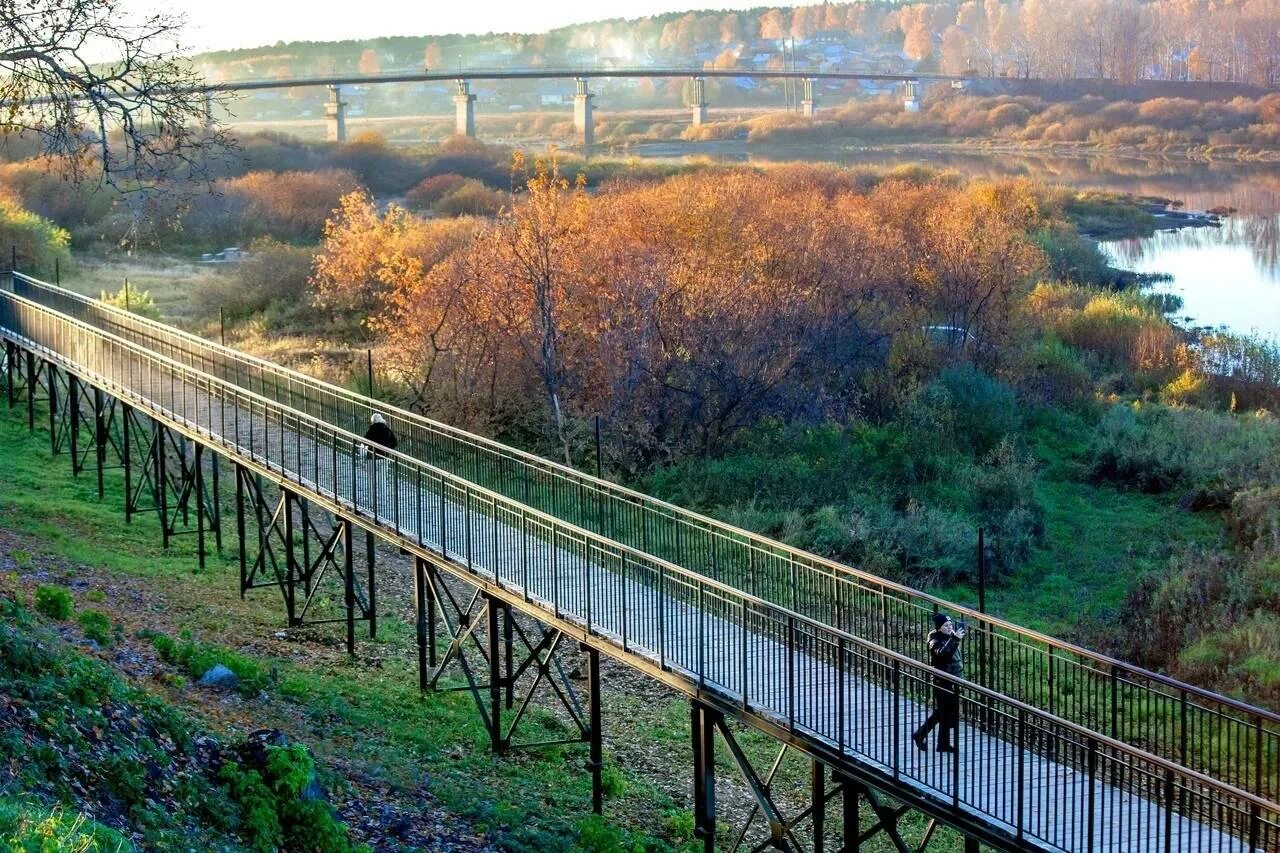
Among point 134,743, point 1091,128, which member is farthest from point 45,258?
point 1091,128

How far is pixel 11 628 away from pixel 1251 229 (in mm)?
64473

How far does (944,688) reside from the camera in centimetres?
1208

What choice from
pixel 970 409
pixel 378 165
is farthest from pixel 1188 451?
pixel 378 165

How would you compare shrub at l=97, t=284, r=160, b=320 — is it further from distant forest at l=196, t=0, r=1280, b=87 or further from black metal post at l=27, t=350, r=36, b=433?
distant forest at l=196, t=0, r=1280, b=87

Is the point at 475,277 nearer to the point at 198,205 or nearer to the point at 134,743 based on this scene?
the point at 134,743

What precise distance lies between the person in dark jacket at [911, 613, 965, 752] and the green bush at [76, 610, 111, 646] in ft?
27.8

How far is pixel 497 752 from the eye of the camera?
55.5 ft

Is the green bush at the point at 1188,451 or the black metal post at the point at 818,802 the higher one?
the black metal post at the point at 818,802

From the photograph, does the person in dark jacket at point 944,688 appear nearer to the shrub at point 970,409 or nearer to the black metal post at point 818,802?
the black metal post at point 818,802

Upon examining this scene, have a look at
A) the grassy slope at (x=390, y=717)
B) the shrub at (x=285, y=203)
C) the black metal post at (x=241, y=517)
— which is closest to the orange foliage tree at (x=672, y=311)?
the grassy slope at (x=390, y=717)

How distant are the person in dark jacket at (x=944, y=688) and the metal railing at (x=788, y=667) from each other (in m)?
0.10

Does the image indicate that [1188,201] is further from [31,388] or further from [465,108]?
[31,388]

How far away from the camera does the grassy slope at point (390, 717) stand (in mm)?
14828

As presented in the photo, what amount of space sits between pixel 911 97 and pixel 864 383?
90.8 meters
